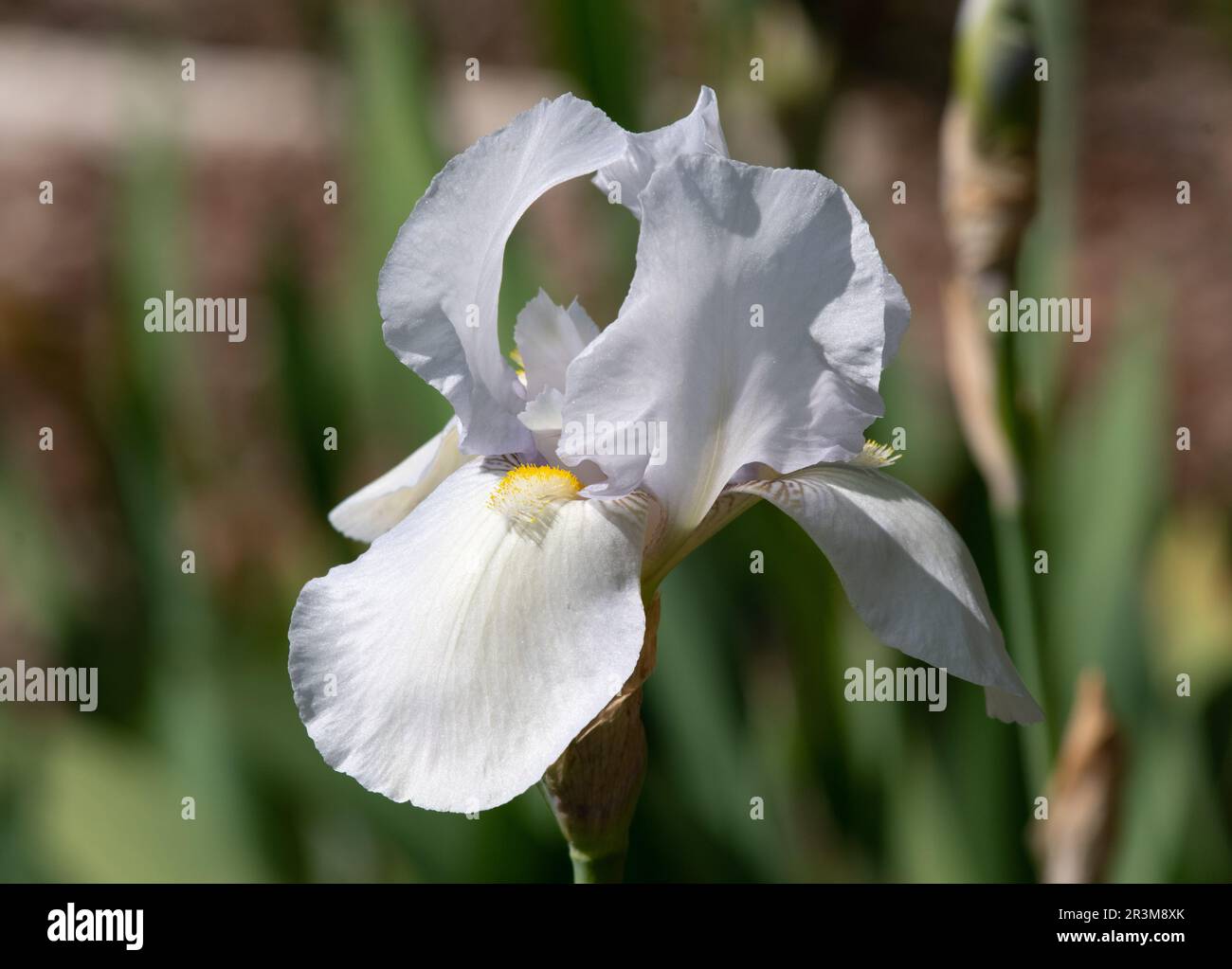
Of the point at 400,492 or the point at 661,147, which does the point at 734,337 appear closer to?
the point at 661,147

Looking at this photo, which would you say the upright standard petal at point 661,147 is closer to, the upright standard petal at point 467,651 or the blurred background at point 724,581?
the upright standard petal at point 467,651

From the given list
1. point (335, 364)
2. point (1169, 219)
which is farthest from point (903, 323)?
point (1169, 219)

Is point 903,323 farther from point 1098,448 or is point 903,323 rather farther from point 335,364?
point 335,364

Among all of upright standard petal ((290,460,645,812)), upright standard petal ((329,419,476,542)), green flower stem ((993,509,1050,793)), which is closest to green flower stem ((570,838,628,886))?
upright standard petal ((290,460,645,812))

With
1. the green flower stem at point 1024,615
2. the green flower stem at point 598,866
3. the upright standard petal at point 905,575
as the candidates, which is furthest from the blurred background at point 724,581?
the green flower stem at point 598,866

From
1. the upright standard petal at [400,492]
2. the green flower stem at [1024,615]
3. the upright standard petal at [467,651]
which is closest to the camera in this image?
the upright standard petal at [467,651]

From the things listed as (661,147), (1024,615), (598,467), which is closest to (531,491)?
(598,467)

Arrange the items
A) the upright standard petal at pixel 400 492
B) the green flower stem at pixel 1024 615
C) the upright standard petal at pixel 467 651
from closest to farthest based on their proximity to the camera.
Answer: the upright standard petal at pixel 467 651 → the upright standard petal at pixel 400 492 → the green flower stem at pixel 1024 615
